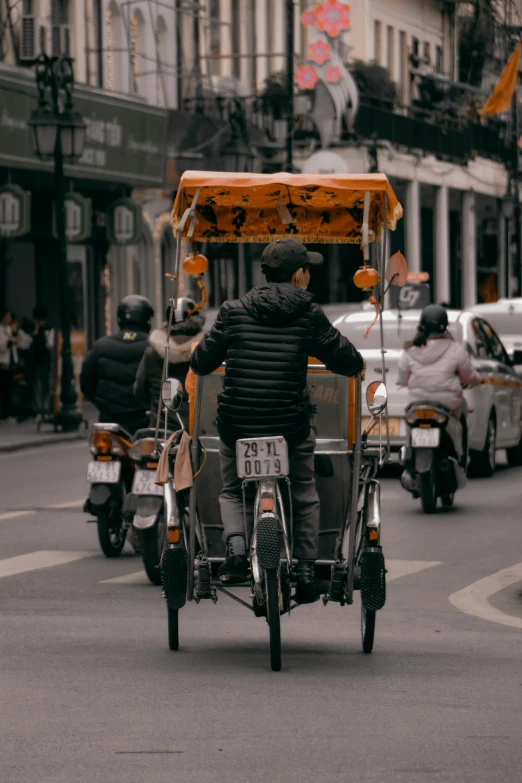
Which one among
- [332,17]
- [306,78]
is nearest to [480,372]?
[306,78]

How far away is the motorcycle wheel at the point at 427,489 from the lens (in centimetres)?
1558

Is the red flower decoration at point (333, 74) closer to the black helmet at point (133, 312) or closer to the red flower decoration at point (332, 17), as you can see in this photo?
the red flower decoration at point (332, 17)

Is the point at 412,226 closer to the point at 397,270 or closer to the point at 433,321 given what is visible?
the point at 433,321

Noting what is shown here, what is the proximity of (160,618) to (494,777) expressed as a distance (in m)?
3.96

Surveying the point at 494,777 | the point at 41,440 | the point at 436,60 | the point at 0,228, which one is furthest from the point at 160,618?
the point at 436,60

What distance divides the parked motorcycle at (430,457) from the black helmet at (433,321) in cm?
63

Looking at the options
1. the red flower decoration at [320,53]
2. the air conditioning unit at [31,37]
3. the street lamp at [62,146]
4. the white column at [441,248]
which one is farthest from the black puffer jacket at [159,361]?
the white column at [441,248]

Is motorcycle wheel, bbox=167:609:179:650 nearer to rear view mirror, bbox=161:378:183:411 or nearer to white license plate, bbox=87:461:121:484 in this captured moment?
rear view mirror, bbox=161:378:183:411

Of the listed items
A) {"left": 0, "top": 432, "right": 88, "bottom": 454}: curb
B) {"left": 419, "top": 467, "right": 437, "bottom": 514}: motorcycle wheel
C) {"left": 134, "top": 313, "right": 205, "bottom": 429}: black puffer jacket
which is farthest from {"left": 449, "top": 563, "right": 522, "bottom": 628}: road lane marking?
{"left": 0, "top": 432, "right": 88, "bottom": 454}: curb

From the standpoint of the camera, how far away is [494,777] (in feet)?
20.3

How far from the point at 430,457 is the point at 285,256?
718 centimetres

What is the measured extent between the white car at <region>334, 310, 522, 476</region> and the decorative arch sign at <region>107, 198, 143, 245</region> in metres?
14.8

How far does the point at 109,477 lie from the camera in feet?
40.5

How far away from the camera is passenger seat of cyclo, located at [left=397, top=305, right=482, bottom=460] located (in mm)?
15984
